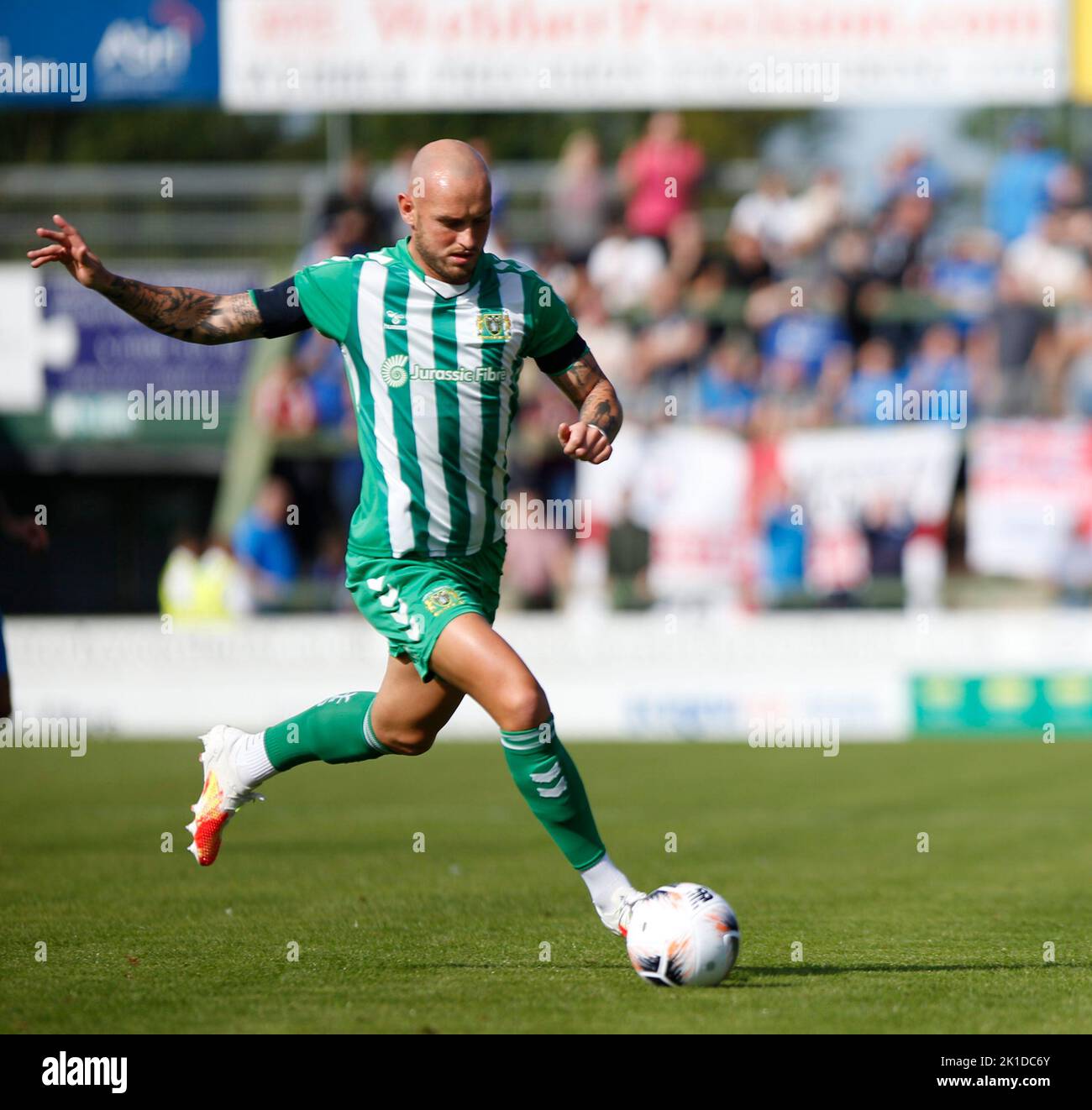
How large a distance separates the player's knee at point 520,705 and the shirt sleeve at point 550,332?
50.7 inches

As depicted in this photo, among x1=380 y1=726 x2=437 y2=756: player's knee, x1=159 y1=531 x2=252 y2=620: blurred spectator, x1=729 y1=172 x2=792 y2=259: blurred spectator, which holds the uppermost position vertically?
x1=729 y1=172 x2=792 y2=259: blurred spectator

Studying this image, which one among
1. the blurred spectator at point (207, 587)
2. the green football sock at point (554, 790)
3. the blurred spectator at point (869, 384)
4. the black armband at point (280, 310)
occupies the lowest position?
the green football sock at point (554, 790)

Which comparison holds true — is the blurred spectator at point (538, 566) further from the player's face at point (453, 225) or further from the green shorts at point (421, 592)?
the player's face at point (453, 225)

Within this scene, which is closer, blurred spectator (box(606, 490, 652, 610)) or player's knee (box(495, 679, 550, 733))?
player's knee (box(495, 679, 550, 733))

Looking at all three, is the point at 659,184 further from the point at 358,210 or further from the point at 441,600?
the point at 441,600

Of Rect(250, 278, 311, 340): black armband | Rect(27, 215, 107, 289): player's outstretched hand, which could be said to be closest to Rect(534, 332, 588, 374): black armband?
Rect(250, 278, 311, 340): black armband

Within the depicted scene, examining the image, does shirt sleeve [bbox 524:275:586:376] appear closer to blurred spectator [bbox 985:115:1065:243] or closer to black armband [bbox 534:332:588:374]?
black armband [bbox 534:332:588:374]

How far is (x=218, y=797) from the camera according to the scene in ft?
23.9

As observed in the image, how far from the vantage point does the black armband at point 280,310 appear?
21.5 feet

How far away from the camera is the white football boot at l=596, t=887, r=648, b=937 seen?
6.07 meters

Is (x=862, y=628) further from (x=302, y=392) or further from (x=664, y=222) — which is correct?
(x=302, y=392)

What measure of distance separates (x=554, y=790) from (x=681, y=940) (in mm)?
651

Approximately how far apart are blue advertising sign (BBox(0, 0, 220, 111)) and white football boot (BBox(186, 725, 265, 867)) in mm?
16269

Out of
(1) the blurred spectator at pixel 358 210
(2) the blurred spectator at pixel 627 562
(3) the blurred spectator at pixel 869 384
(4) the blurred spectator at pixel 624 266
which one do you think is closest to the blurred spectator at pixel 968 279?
(3) the blurred spectator at pixel 869 384
